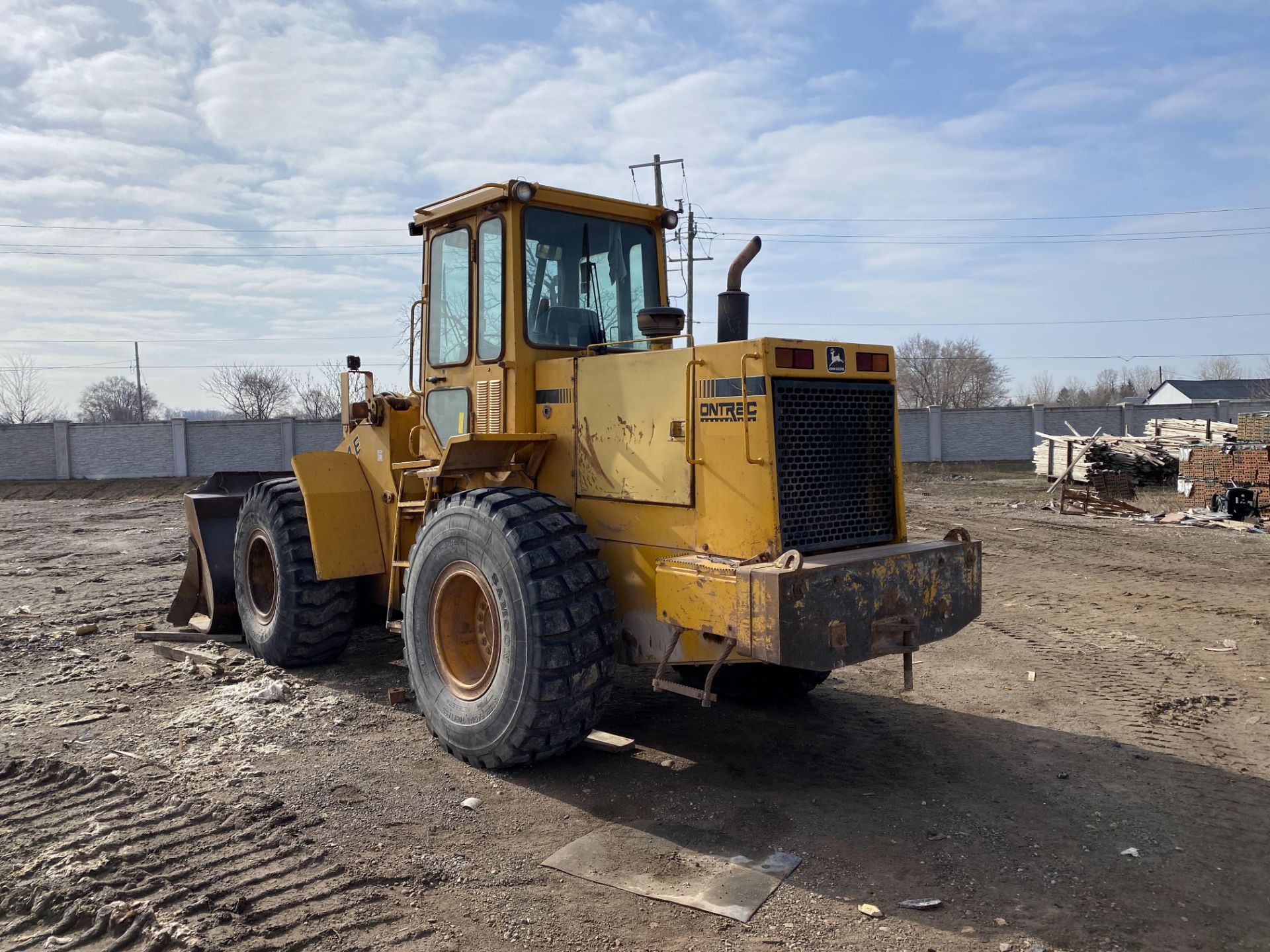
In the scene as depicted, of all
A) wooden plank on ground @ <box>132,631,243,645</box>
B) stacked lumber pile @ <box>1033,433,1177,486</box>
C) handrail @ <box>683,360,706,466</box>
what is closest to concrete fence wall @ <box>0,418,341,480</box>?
stacked lumber pile @ <box>1033,433,1177,486</box>

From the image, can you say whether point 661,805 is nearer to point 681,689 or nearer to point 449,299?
point 681,689

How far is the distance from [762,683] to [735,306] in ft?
8.01

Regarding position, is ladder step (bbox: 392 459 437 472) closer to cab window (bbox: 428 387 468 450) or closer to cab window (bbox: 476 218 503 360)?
cab window (bbox: 428 387 468 450)

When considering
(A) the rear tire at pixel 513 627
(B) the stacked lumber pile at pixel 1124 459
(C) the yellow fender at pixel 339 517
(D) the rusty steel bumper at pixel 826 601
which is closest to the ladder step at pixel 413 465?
(C) the yellow fender at pixel 339 517

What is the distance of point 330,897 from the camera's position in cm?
363

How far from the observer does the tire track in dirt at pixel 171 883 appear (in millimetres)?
3377

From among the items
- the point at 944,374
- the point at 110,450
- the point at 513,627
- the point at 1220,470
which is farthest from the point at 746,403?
the point at 944,374

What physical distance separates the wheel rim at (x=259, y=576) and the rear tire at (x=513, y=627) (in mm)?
2542

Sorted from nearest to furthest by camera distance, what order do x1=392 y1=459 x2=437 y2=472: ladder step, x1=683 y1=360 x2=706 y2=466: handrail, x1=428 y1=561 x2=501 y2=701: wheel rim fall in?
x1=683 y1=360 x2=706 y2=466: handrail, x1=428 y1=561 x2=501 y2=701: wheel rim, x1=392 y1=459 x2=437 y2=472: ladder step

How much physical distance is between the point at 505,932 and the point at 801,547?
2.16 meters

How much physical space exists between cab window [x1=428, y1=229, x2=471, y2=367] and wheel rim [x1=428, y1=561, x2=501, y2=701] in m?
1.48

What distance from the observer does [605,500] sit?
5.16 meters

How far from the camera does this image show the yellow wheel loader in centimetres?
443

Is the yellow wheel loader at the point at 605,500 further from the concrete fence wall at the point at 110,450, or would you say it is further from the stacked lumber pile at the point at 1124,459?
the concrete fence wall at the point at 110,450
